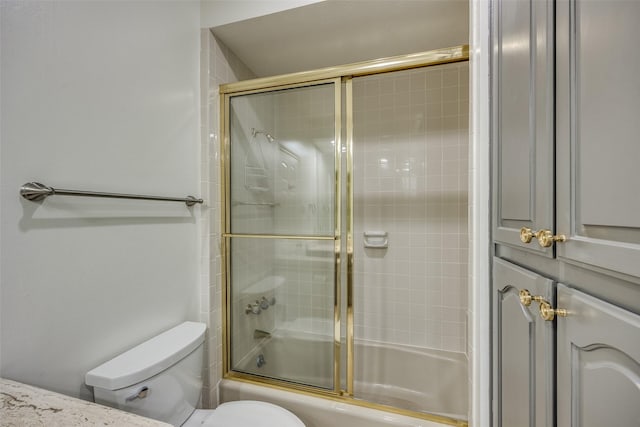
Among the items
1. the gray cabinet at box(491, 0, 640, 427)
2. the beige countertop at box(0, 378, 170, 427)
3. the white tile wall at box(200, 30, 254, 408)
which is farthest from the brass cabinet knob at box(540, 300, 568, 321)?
the white tile wall at box(200, 30, 254, 408)

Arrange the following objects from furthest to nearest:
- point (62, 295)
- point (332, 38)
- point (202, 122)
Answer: point (332, 38)
point (202, 122)
point (62, 295)

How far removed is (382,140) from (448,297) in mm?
1210

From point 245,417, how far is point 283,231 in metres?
0.87

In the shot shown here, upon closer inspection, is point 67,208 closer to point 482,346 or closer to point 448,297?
point 482,346

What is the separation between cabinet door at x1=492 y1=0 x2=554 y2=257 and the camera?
56 cm

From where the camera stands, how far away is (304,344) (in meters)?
1.65

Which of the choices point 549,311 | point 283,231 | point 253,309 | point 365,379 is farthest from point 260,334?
point 549,311

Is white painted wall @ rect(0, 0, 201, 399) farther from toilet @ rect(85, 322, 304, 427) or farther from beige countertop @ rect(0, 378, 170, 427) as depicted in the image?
beige countertop @ rect(0, 378, 170, 427)

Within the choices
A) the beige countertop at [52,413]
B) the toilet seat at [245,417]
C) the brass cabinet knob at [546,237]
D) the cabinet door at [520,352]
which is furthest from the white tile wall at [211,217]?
the brass cabinet knob at [546,237]

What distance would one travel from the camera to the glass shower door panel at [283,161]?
1.49 m

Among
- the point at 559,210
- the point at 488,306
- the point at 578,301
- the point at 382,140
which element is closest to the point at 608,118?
the point at 559,210

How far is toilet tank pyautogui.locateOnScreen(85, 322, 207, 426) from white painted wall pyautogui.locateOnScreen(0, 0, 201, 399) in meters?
0.08

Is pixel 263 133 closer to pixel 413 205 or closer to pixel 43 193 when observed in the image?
pixel 43 193

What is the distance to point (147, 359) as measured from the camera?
40.1 inches
